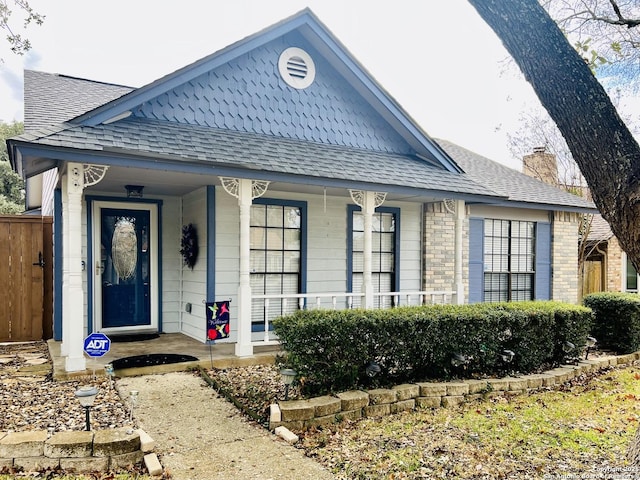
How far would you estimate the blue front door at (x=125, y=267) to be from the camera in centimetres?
862

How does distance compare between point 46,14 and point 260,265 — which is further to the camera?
point 260,265

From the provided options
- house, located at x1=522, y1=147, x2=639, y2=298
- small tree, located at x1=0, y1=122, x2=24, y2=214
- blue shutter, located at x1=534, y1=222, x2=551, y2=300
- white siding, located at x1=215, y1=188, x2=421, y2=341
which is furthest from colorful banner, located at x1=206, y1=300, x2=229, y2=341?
small tree, located at x1=0, y1=122, x2=24, y2=214

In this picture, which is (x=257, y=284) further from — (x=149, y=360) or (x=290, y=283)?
(x=149, y=360)

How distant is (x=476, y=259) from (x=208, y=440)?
26.0 ft

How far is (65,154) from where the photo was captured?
5.62 m

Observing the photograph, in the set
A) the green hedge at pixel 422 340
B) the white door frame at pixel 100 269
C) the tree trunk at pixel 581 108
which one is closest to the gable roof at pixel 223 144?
the white door frame at pixel 100 269

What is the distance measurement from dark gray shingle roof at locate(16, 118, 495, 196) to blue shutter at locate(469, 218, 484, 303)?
167cm

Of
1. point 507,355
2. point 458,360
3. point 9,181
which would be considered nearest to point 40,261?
point 458,360

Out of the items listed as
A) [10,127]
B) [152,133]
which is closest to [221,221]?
[152,133]

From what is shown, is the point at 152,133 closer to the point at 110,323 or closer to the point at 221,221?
A: the point at 221,221

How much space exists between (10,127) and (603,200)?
103 feet

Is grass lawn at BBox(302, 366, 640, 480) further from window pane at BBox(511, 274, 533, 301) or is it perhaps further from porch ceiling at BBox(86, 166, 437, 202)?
window pane at BBox(511, 274, 533, 301)

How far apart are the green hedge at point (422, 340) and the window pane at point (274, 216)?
310 cm

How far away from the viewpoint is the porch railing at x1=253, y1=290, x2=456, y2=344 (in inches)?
310
